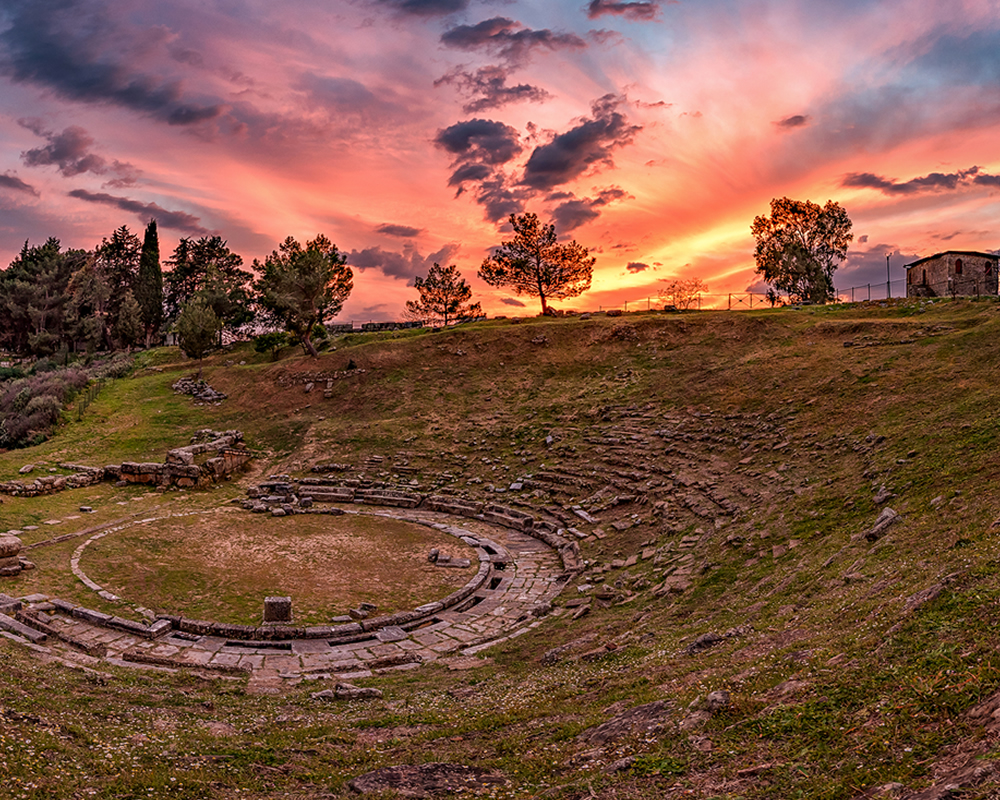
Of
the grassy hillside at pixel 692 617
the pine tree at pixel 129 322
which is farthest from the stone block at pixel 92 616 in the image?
the pine tree at pixel 129 322

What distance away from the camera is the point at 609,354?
37.8 m

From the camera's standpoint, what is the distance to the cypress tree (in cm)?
7012

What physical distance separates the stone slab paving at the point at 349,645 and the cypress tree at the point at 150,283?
207 feet

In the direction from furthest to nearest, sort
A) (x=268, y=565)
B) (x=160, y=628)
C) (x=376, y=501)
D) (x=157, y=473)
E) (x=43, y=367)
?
(x=43, y=367) < (x=157, y=473) < (x=376, y=501) < (x=268, y=565) < (x=160, y=628)

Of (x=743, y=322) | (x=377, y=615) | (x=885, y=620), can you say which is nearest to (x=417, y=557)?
(x=377, y=615)

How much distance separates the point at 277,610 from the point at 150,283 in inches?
2724

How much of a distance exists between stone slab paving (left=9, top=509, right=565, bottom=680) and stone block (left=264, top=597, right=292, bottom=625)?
763mm

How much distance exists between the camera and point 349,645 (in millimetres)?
13766

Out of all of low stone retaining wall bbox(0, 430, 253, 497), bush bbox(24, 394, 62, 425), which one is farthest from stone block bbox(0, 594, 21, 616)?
bush bbox(24, 394, 62, 425)

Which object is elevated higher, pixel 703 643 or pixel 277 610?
pixel 703 643

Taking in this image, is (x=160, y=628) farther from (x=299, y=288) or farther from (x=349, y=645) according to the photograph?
(x=299, y=288)

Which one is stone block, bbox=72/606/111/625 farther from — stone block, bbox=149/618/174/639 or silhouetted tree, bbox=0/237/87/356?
silhouetted tree, bbox=0/237/87/356

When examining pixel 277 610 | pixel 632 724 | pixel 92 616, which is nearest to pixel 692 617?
pixel 632 724

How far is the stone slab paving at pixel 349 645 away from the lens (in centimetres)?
1242
